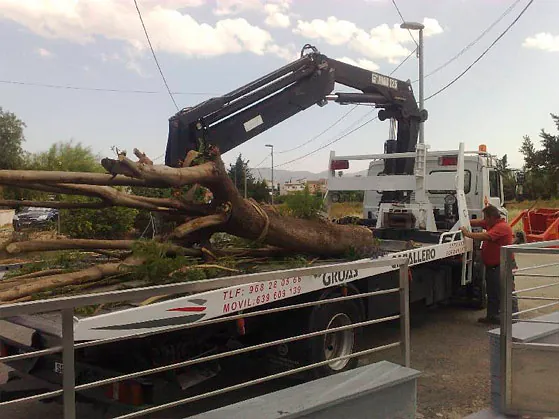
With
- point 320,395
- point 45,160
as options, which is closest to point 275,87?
point 320,395

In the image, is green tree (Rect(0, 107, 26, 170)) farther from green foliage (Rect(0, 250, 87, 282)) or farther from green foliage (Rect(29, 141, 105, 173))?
green foliage (Rect(0, 250, 87, 282))

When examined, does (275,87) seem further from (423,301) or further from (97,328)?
(97,328)

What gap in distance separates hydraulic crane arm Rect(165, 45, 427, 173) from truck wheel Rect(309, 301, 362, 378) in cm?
274

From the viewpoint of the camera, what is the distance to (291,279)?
16.1 feet

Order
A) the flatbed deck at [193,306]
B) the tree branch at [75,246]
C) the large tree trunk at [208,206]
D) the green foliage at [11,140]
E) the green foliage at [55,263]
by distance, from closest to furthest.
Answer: the flatbed deck at [193,306] < the large tree trunk at [208,206] < the tree branch at [75,246] < the green foliage at [55,263] < the green foliage at [11,140]

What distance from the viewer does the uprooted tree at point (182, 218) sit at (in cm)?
419

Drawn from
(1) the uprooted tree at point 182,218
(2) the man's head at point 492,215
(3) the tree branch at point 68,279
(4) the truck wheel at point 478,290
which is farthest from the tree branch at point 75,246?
(4) the truck wheel at point 478,290

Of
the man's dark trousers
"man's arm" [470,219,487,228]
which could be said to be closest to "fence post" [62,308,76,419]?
the man's dark trousers

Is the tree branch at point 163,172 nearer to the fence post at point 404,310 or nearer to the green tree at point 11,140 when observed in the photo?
the fence post at point 404,310

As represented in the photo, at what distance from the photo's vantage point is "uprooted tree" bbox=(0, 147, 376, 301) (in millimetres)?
4188

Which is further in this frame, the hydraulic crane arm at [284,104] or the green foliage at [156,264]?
the hydraulic crane arm at [284,104]

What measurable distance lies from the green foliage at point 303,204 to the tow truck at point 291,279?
96cm

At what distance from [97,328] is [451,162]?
674cm

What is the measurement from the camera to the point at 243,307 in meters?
4.41
